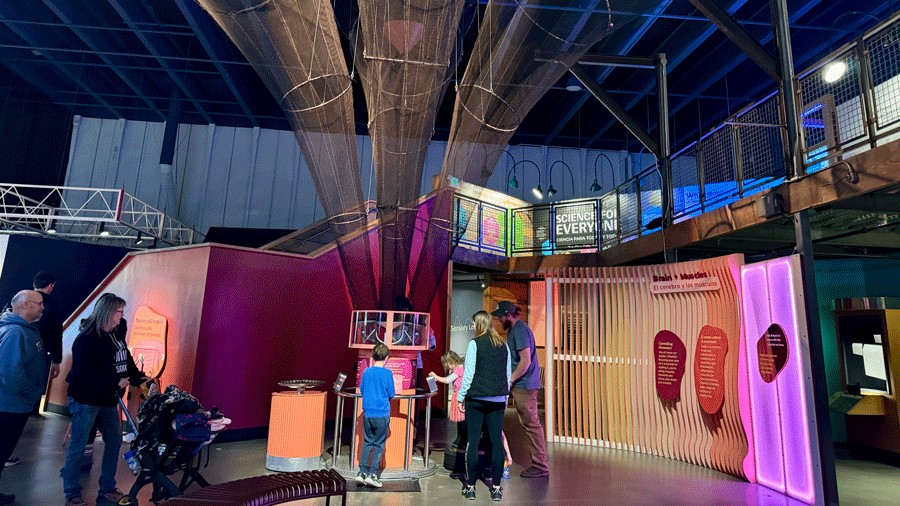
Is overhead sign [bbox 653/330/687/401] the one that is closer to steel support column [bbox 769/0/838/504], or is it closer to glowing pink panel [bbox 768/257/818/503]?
glowing pink panel [bbox 768/257/818/503]

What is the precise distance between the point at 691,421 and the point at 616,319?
5.29ft

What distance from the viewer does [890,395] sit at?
6023mm

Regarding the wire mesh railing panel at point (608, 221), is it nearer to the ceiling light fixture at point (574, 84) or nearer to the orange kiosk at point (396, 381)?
the ceiling light fixture at point (574, 84)

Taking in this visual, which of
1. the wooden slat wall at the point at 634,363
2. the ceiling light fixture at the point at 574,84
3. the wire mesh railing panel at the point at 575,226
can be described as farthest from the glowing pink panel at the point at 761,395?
the ceiling light fixture at the point at 574,84

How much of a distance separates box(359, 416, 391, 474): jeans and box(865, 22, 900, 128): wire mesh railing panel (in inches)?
197

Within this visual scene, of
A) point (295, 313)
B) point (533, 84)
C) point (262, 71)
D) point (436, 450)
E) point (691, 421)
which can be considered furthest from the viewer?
point (295, 313)

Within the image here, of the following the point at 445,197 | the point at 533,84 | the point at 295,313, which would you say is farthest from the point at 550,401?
the point at 533,84

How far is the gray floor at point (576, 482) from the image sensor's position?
4215mm

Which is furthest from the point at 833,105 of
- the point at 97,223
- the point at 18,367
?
the point at 97,223

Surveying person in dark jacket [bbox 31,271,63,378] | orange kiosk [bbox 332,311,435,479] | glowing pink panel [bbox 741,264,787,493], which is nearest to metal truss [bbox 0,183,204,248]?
person in dark jacket [bbox 31,271,63,378]

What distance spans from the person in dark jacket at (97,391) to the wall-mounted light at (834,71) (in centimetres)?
647

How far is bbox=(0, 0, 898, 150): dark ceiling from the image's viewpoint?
9.27 metres

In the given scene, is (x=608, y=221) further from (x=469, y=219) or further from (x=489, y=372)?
(x=489, y=372)

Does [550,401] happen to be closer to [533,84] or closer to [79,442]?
[533,84]
